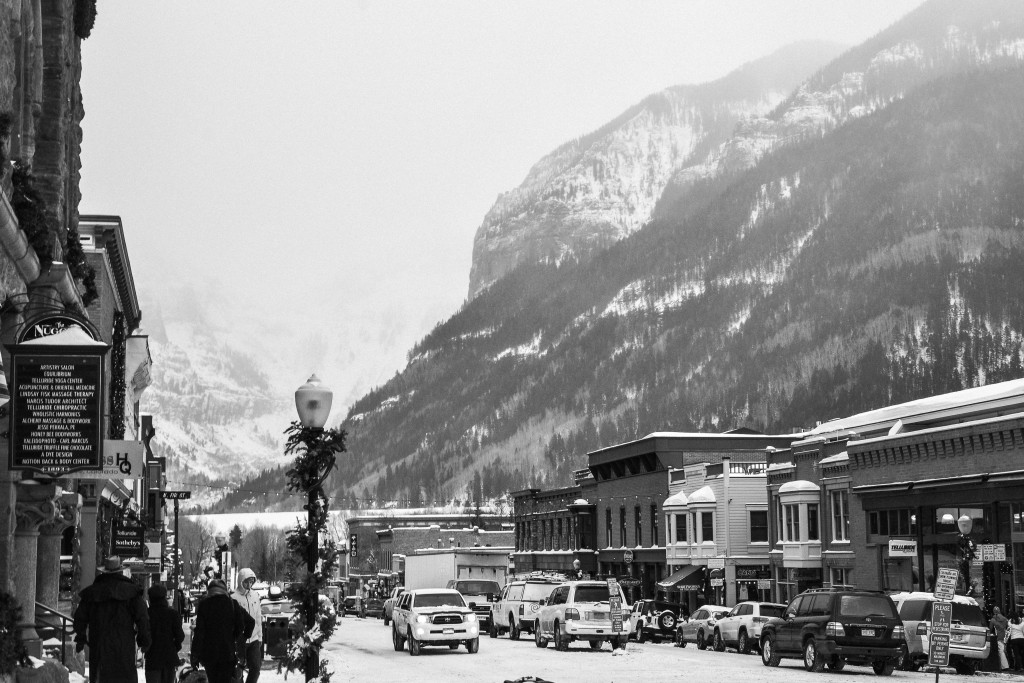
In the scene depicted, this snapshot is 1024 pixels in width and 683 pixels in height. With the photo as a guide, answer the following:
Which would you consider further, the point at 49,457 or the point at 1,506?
the point at 1,506

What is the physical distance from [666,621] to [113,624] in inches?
1699

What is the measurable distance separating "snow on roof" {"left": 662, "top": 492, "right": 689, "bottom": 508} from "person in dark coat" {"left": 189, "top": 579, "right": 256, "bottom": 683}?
191ft

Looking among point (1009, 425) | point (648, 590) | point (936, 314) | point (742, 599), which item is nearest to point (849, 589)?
point (1009, 425)

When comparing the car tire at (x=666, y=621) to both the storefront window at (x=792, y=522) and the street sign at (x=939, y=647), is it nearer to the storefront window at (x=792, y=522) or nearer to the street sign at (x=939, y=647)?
the storefront window at (x=792, y=522)

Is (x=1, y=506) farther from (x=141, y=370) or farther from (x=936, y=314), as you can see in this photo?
(x=936, y=314)

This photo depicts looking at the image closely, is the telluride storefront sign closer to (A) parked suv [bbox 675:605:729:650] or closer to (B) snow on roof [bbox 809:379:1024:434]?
(A) parked suv [bbox 675:605:729:650]

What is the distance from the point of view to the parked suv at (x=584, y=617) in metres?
42.4

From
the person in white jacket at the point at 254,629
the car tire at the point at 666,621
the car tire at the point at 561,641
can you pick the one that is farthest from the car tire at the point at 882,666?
the car tire at the point at 666,621

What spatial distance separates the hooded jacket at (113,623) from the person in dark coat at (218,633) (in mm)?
1875

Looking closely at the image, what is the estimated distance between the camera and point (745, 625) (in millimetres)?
46500

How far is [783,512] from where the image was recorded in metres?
64.0

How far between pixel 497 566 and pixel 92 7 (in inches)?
3909

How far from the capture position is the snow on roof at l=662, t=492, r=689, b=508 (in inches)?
3004

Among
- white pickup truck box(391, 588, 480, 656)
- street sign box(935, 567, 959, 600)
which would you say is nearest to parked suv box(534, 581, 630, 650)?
white pickup truck box(391, 588, 480, 656)
